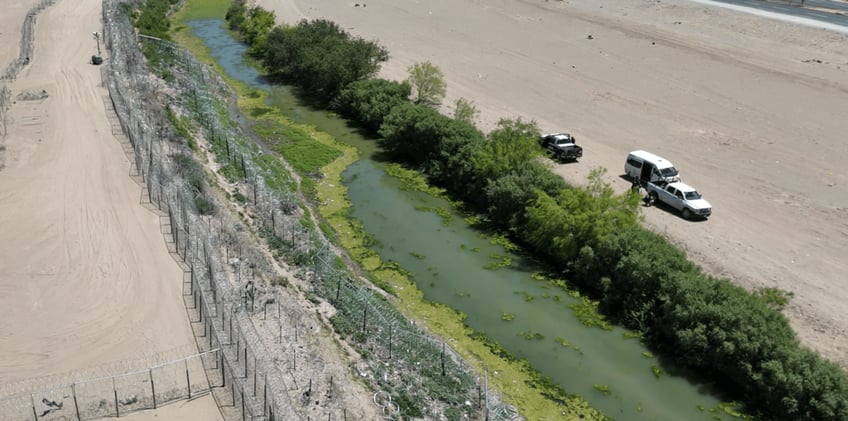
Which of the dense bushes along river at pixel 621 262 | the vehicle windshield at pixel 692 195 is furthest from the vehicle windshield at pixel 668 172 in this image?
the dense bushes along river at pixel 621 262

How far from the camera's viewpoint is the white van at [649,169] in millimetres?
37219

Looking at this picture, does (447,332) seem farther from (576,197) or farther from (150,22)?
(150,22)

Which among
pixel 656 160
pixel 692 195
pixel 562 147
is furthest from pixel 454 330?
pixel 562 147

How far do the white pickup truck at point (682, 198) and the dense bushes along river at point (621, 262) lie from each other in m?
3.99

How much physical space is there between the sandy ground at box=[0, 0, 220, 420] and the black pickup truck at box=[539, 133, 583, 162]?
22150 millimetres

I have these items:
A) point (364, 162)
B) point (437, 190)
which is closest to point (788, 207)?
point (437, 190)

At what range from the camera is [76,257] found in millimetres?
28422

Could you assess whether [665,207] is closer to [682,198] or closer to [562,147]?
[682,198]

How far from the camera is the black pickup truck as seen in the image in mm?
41438

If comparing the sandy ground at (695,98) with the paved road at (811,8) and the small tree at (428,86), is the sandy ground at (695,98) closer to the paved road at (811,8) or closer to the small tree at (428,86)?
the small tree at (428,86)

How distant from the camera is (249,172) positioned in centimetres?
3853

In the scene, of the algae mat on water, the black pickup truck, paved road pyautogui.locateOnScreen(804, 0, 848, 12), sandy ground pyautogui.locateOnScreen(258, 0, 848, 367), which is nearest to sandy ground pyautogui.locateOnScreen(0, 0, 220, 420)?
the algae mat on water

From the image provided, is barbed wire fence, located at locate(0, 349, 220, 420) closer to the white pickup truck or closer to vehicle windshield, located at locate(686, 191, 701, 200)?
the white pickup truck

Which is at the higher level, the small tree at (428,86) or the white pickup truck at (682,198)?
the small tree at (428,86)
